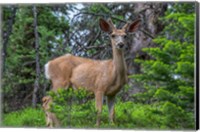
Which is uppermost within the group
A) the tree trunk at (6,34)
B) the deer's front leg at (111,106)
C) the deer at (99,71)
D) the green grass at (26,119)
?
the tree trunk at (6,34)

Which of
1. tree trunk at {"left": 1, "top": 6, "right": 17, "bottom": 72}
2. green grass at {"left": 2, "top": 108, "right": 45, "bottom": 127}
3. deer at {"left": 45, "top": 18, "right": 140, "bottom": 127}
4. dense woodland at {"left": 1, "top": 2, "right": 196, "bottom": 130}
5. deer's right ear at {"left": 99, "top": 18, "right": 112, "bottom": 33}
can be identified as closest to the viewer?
dense woodland at {"left": 1, "top": 2, "right": 196, "bottom": 130}

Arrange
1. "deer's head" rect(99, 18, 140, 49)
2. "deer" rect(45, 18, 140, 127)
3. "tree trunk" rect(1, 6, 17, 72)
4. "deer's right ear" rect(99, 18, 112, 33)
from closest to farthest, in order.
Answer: "deer's head" rect(99, 18, 140, 49)
"deer" rect(45, 18, 140, 127)
"deer's right ear" rect(99, 18, 112, 33)
"tree trunk" rect(1, 6, 17, 72)

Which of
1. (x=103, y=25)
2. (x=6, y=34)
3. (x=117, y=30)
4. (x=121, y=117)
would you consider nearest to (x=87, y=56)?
(x=103, y=25)

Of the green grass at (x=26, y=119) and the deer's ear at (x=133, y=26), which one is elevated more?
the deer's ear at (x=133, y=26)

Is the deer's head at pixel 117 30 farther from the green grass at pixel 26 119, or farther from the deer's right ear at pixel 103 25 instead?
the green grass at pixel 26 119

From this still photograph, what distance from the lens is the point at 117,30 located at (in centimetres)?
938

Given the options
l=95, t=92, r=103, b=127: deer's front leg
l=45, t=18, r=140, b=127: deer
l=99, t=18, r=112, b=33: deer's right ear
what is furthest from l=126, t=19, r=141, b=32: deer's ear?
l=95, t=92, r=103, b=127: deer's front leg

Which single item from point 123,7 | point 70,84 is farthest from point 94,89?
point 123,7

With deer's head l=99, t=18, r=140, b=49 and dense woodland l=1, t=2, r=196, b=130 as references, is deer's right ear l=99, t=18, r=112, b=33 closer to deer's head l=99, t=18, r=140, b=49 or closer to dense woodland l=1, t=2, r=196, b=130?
deer's head l=99, t=18, r=140, b=49

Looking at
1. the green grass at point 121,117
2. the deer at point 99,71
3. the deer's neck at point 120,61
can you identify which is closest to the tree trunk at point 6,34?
the deer at point 99,71

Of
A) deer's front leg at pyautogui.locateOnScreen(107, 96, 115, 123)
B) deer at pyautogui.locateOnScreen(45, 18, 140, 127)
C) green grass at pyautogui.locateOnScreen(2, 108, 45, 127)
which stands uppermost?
deer at pyautogui.locateOnScreen(45, 18, 140, 127)

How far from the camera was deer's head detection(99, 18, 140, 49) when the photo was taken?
9.27 meters

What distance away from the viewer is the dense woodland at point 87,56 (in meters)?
9.16

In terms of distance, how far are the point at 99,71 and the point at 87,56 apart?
36cm
